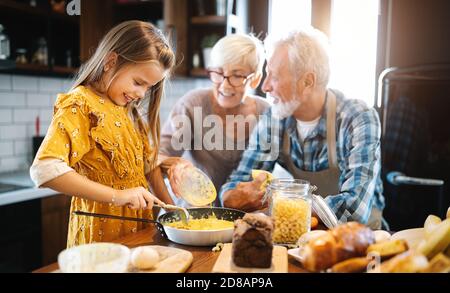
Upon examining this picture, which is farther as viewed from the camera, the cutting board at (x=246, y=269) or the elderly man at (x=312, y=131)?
the elderly man at (x=312, y=131)

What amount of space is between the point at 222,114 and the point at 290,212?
918 millimetres

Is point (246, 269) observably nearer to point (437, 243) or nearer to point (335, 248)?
point (335, 248)

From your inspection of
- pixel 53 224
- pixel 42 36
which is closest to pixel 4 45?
pixel 42 36

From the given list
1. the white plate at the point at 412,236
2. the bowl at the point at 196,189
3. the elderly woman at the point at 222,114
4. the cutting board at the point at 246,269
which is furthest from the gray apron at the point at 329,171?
the cutting board at the point at 246,269

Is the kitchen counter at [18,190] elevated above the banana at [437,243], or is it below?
below

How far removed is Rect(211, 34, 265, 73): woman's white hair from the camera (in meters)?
1.74

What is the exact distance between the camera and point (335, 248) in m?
0.77

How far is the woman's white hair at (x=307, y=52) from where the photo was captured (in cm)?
161

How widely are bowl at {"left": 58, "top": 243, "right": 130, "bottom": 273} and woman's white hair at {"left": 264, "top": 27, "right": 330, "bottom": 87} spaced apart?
3.48 ft

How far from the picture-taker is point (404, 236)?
939mm

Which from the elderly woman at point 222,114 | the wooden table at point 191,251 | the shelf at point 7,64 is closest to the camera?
the wooden table at point 191,251

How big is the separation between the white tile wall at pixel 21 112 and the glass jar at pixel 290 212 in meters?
1.47

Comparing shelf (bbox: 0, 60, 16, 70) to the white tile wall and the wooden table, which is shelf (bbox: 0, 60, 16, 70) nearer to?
the white tile wall

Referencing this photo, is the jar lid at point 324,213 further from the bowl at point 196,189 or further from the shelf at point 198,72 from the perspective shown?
the shelf at point 198,72
